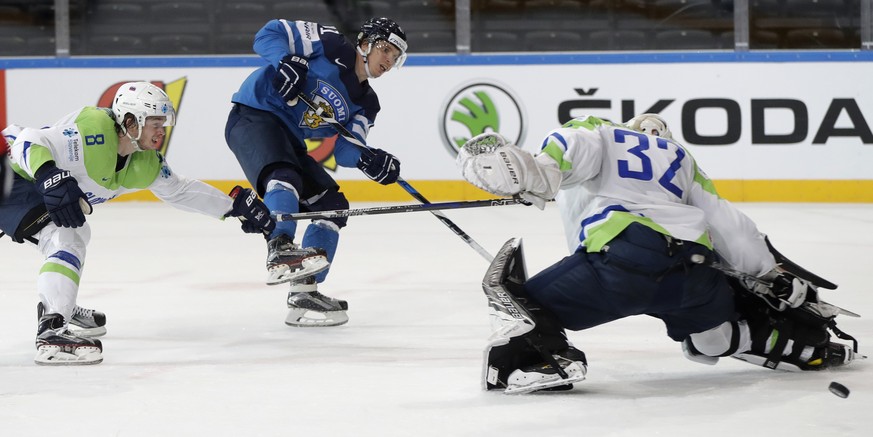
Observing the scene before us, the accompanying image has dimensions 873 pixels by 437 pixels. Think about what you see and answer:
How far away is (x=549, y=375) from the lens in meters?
2.61

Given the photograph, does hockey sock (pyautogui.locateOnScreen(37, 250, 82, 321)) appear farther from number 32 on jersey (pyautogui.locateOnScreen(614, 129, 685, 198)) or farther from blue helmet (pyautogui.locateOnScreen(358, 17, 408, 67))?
number 32 on jersey (pyautogui.locateOnScreen(614, 129, 685, 198))

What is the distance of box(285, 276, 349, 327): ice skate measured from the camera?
3.70 m

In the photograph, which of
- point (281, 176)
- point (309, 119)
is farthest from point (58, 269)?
point (309, 119)

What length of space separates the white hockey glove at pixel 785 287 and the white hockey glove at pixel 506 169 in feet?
1.96

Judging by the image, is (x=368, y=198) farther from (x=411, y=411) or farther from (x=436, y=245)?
(x=411, y=411)

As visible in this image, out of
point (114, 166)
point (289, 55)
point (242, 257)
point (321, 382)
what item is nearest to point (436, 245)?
point (242, 257)

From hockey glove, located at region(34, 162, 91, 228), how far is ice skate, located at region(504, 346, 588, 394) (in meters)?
1.20

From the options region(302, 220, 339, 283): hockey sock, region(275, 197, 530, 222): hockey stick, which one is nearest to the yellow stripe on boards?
region(302, 220, 339, 283): hockey sock

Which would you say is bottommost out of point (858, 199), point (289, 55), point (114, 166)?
point (858, 199)

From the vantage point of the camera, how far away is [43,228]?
3246 millimetres

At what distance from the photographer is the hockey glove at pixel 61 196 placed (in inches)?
117

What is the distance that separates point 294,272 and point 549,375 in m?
1.12

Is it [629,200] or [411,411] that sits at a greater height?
[629,200]

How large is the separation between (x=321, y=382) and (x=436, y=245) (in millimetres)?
2859
